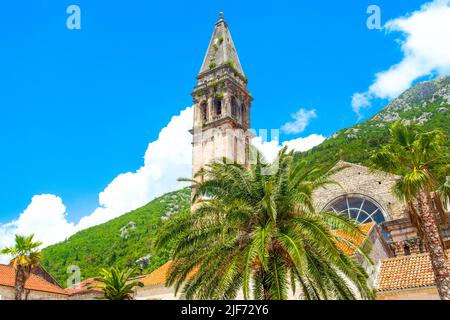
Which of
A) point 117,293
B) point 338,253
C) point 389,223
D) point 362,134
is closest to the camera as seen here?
point 338,253

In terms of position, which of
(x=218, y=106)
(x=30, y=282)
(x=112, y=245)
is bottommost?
(x=30, y=282)

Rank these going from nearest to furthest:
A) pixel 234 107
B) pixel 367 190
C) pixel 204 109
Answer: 1. pixel 367 190
2. pixel 234 107
3. pixel 204 109

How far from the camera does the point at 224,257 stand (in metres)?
14.8

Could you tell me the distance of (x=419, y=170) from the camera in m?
15.9

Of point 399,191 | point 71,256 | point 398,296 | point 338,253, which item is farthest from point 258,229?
point 71,256

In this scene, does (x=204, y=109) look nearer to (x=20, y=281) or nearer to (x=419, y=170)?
(x=20, y=281)

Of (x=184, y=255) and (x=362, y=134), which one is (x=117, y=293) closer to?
(x=184, y=255)

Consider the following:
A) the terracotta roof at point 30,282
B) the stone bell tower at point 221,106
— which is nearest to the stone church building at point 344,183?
the stone bell tower at point 221,106

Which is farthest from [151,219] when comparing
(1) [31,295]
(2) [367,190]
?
(2) [367,190]

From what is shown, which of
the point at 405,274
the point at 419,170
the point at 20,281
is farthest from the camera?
the point at 20,281

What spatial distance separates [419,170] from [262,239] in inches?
265

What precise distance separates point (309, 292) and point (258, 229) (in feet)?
9.23

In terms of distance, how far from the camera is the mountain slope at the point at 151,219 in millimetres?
63344

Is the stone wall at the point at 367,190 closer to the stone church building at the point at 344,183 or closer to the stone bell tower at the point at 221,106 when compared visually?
the stone church building at the point at 344,183
